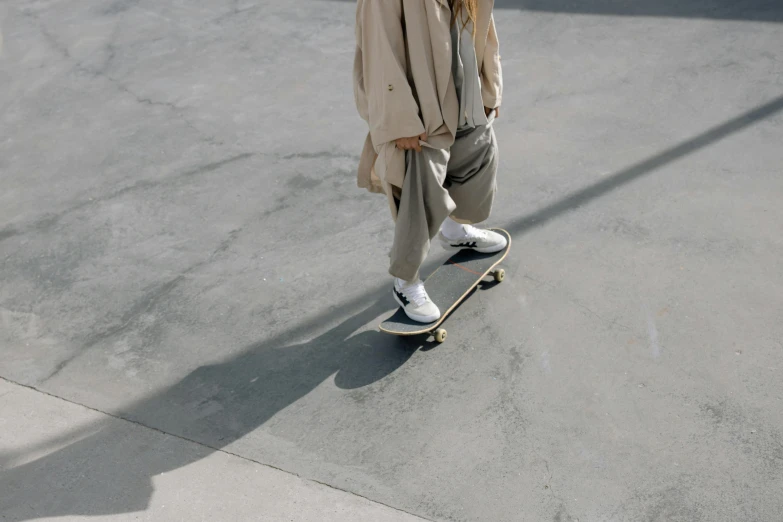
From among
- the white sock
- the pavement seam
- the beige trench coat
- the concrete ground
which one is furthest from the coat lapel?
the pavement seam

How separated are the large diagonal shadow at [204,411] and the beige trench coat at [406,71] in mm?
Answer: 957

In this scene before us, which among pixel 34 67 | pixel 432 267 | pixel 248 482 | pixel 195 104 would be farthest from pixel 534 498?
pixel 34 67

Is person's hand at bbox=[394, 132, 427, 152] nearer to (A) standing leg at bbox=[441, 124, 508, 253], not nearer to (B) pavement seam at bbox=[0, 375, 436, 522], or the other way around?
(A) standing leg at bbox=[441, 124, 508, 253]

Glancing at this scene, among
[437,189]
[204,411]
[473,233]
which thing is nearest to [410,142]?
[437,189]

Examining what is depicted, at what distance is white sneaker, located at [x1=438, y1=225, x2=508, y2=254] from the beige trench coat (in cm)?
85

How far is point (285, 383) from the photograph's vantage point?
4.01 m

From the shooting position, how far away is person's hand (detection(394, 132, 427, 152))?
11.8ft

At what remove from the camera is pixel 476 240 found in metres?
4.52

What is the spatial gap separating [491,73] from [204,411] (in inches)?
88.2

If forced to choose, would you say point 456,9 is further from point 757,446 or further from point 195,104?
point 195,104

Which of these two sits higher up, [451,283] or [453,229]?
[453,229]

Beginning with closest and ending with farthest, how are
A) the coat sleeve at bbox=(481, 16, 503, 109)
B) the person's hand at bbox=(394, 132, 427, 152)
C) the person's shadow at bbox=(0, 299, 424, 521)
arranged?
the person's shadow at bbox=(0, 299, 424, 521)
the person's hand at bbox=(394, 132, 427, 152)
the coat sleeve at bbox=(481, 16, 503, 109)

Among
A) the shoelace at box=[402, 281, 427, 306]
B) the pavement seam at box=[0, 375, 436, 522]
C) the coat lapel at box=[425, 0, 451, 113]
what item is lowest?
the pavement seam at box=[0, 375, 436, 522]

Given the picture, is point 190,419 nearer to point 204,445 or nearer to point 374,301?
point 204,445
